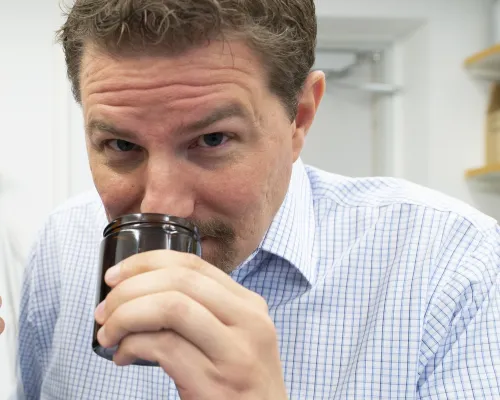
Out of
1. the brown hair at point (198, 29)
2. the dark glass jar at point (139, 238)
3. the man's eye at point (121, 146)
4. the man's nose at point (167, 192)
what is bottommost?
the dark glass jar at point (139, 238)

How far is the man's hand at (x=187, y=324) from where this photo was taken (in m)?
0.50

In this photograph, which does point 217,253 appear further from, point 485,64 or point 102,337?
point 485,64

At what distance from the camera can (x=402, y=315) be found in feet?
2.80

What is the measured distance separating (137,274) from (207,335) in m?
0.08

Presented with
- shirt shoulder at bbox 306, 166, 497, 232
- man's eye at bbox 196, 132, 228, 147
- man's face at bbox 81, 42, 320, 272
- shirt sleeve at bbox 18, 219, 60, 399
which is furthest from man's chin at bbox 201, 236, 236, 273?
shirt sleeve at bbox 18, 219, 60, 399

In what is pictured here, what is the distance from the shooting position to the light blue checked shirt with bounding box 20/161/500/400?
816 mm

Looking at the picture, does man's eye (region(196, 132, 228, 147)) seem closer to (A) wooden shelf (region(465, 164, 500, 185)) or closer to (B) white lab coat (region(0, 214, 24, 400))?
(B) white lab coat (region(0, 214, 24, 400))

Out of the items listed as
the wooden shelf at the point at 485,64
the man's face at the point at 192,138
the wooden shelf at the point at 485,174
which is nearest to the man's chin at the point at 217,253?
the man's face at the point at 192,138

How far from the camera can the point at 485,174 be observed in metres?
2.03

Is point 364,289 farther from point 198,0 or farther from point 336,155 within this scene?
point 336,155

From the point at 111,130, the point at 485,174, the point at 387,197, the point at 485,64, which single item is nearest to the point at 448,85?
the point at 485,64

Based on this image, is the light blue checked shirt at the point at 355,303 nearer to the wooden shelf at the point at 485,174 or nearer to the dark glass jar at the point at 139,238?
the dark glass jar at the point at 139,238

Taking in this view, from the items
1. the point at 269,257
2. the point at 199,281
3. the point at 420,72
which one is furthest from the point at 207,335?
the point at 420,72

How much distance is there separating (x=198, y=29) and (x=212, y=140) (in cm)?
12
